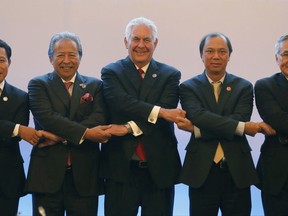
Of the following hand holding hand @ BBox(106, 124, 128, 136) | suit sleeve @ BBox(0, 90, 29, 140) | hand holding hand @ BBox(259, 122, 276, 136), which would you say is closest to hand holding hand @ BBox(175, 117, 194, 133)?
hand holding hand @ BBox(106, 124, 128, 136)

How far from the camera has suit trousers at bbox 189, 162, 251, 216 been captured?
3.81 metres

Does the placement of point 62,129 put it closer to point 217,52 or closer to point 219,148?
point 219,148

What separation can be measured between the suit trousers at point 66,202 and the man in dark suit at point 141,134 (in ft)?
0.61

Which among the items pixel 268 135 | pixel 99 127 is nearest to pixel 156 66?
pixel 99 127

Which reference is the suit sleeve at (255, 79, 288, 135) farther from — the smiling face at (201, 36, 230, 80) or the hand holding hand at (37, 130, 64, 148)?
the hand holding hand at (37, 130, 64, 148)

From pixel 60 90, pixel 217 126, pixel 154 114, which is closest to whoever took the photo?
pixel 217 126

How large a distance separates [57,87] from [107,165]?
0.68m

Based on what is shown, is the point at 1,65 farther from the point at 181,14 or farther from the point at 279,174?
the point at 279,174

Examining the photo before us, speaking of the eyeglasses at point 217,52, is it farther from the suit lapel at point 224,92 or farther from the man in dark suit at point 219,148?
the suit lapel at point 224,92

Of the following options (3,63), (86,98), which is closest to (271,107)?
(86,98)

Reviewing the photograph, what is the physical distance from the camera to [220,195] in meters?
3.83

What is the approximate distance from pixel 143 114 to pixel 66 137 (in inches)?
22.2

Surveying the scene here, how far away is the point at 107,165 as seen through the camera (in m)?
3.96

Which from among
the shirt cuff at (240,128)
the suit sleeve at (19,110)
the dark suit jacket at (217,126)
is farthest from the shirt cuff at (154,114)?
the suit sleeve at (19,110)
